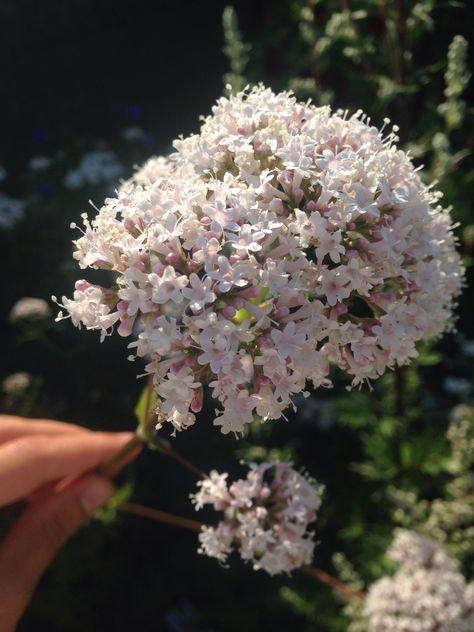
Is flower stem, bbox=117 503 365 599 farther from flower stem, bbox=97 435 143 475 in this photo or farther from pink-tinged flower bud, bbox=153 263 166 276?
pink-tinged flower bud, bbox=153 263 166 276

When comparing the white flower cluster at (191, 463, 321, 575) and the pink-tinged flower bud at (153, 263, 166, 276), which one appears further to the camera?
the white flower cluster at (191, 463, 321, 575)

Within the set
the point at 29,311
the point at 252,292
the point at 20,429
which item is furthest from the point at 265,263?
the point at 29,311

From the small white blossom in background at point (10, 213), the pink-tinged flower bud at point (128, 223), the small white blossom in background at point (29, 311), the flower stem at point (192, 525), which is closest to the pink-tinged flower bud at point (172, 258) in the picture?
the pink-tinged flower bud at point (128, 223)

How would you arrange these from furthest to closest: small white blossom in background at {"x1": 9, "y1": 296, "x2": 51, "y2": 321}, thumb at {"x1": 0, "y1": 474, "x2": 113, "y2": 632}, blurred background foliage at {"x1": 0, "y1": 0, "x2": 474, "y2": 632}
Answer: small white blossom in background at {"x1": 9, "y1": 296, "x2": 51, "y2": 321}
blurred background foliage at {"x1": 0, "y1": 0, "x2": 474, "y2": 632}
thumb at {"x1": 0, "y1": 474, "x2": 113, "y2": 632}

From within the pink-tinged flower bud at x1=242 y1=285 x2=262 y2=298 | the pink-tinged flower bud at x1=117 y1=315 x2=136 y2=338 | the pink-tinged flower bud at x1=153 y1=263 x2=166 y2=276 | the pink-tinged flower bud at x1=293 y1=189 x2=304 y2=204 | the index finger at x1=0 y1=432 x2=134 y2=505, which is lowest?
the index finger at x1=0 y1=432 x2=134 y2=505

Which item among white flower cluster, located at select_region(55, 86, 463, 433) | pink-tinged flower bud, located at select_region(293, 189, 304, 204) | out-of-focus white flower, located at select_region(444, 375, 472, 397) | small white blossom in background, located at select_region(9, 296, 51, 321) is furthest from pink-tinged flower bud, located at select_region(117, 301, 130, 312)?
out-of-focus white flower, located at select_region(444, 375, 472, 397)

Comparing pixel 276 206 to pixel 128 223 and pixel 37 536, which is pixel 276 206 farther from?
pixel 37 536


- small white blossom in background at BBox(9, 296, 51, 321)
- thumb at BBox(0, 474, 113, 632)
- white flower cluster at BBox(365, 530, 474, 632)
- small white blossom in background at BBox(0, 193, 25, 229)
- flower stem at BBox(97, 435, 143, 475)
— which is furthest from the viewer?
small white blossom in background at BBox(0, 193, 25, 229)

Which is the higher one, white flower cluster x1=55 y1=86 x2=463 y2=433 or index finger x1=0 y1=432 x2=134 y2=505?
white flower cluster x1=55 y1=86 x2=463 y2=433
